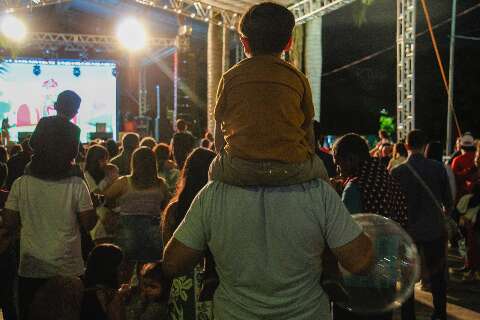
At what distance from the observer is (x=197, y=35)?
27688 mm

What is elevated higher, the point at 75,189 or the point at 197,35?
the point at 197,35

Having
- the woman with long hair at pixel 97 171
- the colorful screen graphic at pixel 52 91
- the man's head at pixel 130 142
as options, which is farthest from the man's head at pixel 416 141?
the colorful screen graphic at pixel 52 91

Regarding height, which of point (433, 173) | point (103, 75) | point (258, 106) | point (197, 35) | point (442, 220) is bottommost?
point (442, 220)

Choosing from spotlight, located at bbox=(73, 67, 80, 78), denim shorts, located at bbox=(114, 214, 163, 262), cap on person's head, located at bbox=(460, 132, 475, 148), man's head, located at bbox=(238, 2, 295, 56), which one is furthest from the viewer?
spotlight, located at bbox=(73, 67, 80, 78)

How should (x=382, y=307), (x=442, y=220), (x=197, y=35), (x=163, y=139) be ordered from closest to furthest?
(x=382, y=307), (x=442, y=220), (x=163, y=139), (x=197, y=35)

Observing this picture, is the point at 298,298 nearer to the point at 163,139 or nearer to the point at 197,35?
the point at 163,139

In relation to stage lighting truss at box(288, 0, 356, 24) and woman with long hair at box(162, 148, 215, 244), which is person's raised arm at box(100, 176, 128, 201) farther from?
stage lighting truss at box(288, 0, 356, 24)

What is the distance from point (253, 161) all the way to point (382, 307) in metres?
0.88

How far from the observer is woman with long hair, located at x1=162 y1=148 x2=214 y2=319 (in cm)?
379

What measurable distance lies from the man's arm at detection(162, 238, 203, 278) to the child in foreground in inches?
10.7

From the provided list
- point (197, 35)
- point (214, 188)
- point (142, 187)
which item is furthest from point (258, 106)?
point (197, 35)

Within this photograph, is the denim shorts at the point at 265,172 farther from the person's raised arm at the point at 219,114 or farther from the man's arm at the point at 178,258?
the man's arm at the point at 178,258

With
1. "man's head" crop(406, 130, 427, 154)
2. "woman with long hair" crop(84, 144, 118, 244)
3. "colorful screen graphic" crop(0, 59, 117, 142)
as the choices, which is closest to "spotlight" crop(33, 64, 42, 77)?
"colorful screen graphic" crop(0, 59, 117, 142)

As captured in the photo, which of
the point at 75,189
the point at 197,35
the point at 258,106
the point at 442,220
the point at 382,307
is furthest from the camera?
the point at 197,35
